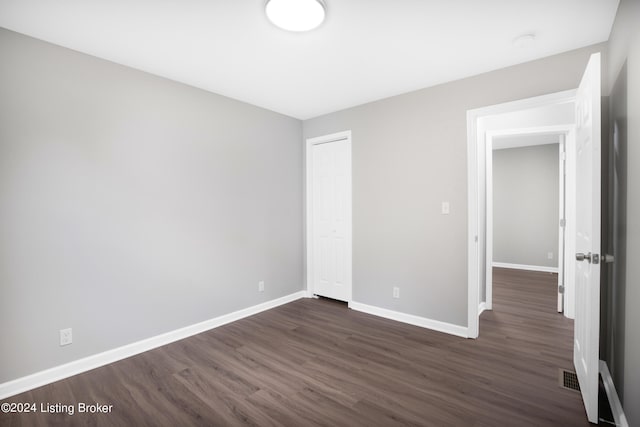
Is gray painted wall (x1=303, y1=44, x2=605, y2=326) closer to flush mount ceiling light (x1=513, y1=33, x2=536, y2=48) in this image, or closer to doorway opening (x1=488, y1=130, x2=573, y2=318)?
flush mount ceiling light (x1=513, y1=33, x2=536, y2=48)

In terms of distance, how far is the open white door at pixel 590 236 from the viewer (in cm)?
171

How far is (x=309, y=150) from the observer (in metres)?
4.35

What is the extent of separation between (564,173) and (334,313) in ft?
10.6

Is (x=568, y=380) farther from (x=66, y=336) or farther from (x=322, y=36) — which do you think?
(x=66, y=336)

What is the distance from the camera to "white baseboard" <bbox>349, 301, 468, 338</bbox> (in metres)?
3.04

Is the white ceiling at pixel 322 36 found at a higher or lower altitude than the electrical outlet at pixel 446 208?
higher

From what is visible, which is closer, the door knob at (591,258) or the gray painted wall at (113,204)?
the door knob at (591,258)

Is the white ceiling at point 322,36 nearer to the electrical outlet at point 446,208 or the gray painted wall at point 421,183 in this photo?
the gray painted wall at point 421,183

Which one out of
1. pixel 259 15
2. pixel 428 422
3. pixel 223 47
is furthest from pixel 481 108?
pixel 428 422

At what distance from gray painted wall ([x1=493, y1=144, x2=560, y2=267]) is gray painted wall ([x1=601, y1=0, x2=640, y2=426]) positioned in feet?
15.4

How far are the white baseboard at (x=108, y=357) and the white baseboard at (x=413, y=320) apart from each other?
4.40ft

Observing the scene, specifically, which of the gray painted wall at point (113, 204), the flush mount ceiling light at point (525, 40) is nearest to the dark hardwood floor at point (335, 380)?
the gray painted wall at point (113, 204)

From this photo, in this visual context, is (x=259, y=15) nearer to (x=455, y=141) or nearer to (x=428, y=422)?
(x=455, y=141)

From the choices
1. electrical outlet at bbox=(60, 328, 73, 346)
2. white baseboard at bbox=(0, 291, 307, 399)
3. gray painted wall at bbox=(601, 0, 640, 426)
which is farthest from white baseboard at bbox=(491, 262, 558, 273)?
electrical outlet at bbox=(60, 328, 73, 346)
